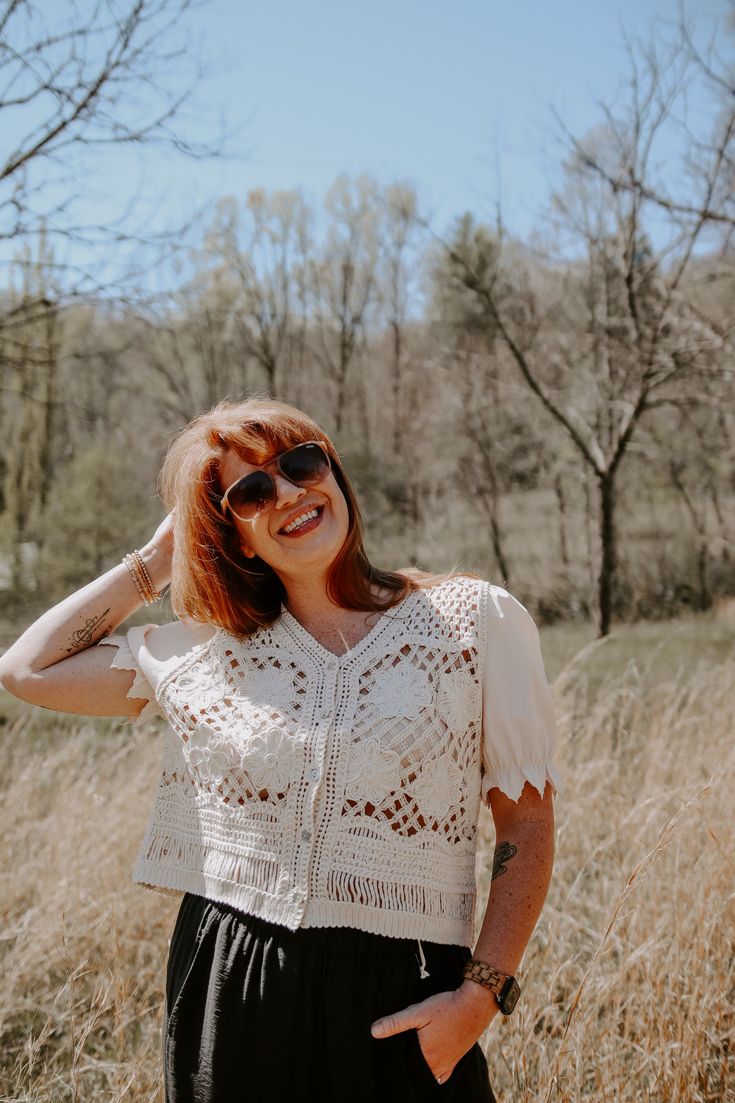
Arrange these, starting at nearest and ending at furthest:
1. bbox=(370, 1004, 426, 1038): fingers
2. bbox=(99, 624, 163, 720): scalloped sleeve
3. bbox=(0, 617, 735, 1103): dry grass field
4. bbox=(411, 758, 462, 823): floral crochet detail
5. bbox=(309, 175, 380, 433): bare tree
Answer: bbox=(370, 1004, 426, 1038): fingers < bbox=(411, 758, 462, 823): floral crochet detail < bbox=(99, 624, 163, 720): scalloped sleeve < bbox=(0, 617, 735, 1103): dry grass field < bbox=(309, 175, 380, 433): bare tree

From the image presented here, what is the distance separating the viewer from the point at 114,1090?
78.6 inches

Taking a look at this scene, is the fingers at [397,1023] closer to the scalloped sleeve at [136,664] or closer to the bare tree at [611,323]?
the scalloped sleeve at [136,664]

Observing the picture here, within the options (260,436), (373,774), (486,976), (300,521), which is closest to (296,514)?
(300,521)

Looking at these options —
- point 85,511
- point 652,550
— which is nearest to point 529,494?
point 652,550

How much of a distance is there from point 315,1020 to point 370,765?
39cm

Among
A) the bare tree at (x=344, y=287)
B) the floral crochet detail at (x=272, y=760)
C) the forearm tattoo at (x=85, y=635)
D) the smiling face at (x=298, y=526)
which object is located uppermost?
the bare tree at (x=344, y=287)

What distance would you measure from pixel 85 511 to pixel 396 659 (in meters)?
13.2

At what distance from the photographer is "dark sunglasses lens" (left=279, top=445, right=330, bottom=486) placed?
1532 millimetres

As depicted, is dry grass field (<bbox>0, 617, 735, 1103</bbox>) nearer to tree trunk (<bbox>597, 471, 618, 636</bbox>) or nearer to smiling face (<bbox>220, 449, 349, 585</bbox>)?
smiling face (<bbox>220, 449, 349, 585</bbox>)

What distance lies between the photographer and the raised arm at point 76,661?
5.35 feet

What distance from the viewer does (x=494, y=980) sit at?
1.32 m

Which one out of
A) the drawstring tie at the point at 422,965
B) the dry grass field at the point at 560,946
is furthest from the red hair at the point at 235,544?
the dry grass field at the point at 560,946

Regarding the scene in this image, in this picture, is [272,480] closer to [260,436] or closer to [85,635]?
[260,436]

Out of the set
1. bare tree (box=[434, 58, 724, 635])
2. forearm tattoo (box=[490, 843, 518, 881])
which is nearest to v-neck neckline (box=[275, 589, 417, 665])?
forearm tattoo (box=[490, 843, 518, 881])
